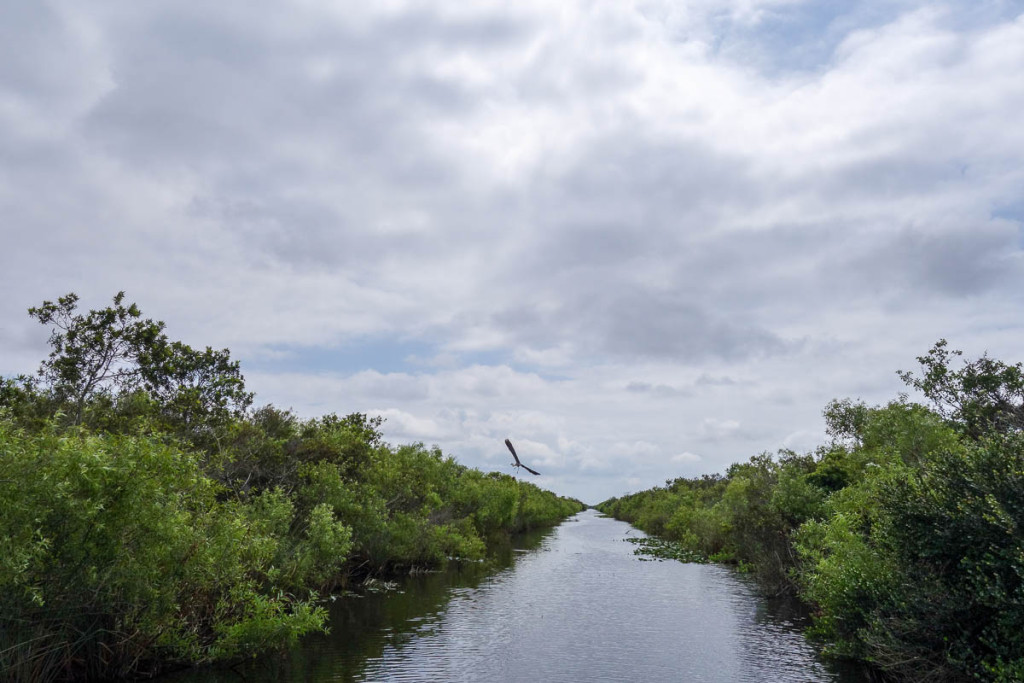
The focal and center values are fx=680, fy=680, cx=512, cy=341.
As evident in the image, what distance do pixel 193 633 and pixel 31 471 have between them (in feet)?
29.2

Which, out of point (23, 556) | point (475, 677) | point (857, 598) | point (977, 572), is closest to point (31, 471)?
point (23, 556)

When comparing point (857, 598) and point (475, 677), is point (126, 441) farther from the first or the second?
point (857, 598)

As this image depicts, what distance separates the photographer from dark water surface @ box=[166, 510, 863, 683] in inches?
931

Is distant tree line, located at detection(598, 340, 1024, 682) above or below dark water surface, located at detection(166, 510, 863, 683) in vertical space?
above

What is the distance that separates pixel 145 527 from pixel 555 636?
60.8ft

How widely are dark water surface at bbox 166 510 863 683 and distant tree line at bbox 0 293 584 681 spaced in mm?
2063

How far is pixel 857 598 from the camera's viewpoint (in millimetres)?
22297

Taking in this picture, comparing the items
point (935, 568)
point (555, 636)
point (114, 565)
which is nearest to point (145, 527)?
point (114, 565)

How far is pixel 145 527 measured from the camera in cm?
1817

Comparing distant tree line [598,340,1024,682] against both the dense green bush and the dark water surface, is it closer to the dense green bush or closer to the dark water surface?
the dark water surface

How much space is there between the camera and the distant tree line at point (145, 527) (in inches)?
644

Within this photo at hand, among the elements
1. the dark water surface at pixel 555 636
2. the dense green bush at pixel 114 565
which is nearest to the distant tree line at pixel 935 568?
the dark water surface at pixel 555 636

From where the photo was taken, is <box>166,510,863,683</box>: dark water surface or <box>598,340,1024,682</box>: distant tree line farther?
<box>166,510,863,683</box>: dark water surface

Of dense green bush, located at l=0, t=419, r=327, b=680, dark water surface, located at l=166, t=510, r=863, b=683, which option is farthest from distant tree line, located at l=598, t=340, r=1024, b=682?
dense green bush, located at l=0, t=419, r=327, b=680
